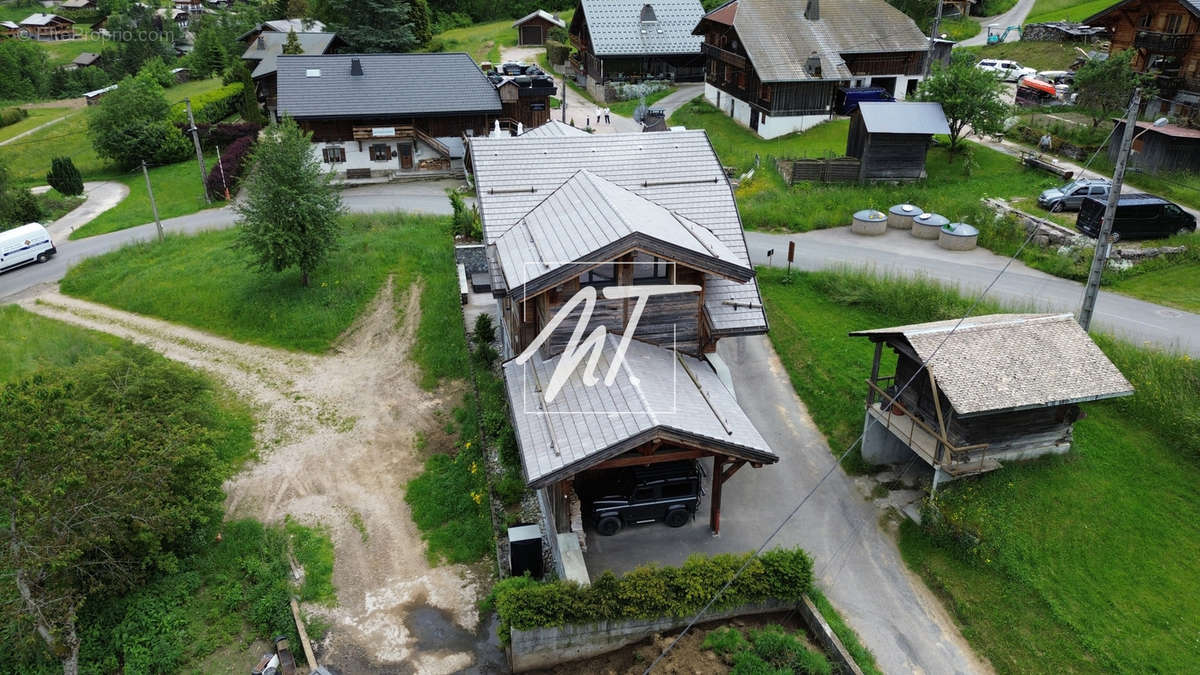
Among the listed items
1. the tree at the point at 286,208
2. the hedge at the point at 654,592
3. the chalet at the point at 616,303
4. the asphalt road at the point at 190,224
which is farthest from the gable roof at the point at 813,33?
the hedge at the point at 654,592

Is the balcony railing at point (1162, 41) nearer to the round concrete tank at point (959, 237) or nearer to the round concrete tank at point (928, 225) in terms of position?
the round concrete tank at point (928, 225)

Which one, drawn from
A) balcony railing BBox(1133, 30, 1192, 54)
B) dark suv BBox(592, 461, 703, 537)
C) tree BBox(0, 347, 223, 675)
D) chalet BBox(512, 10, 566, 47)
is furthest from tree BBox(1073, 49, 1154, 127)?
chalet BBox(512, 10, 566, 47)

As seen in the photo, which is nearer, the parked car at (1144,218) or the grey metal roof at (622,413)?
the grey metal roof at (622,413)

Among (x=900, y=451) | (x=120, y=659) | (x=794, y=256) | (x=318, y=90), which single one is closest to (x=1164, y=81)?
(x=794, y=256)

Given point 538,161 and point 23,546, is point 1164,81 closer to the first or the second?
point 538,161

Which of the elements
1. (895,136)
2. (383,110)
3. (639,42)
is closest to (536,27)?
(639,42)

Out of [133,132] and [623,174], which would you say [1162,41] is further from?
[133,132]
